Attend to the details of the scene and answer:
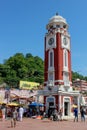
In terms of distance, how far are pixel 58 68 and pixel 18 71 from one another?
3651 cm

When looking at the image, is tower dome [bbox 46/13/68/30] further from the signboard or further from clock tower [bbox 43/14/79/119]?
the signboard

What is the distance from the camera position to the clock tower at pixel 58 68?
136 ft

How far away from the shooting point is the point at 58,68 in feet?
138

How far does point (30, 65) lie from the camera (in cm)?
8288

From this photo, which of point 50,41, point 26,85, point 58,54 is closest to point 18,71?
point 26,85

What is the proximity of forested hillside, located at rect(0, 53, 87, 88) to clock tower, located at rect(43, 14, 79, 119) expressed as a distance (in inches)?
1131

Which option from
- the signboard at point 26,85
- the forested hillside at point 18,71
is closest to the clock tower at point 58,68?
the signboard at point 26,85

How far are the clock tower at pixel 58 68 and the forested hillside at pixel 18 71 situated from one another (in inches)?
1131

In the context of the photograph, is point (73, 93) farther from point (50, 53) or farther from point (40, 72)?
point (40, 72)

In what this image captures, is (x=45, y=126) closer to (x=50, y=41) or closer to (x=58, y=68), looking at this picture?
(x=58, y=68)

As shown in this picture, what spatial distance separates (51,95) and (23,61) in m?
38.0

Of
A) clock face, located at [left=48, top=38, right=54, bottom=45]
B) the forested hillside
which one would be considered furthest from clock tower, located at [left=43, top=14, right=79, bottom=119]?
the forested hillside

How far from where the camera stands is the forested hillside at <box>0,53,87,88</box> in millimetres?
73000

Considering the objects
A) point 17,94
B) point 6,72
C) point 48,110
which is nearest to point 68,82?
point 48,110
